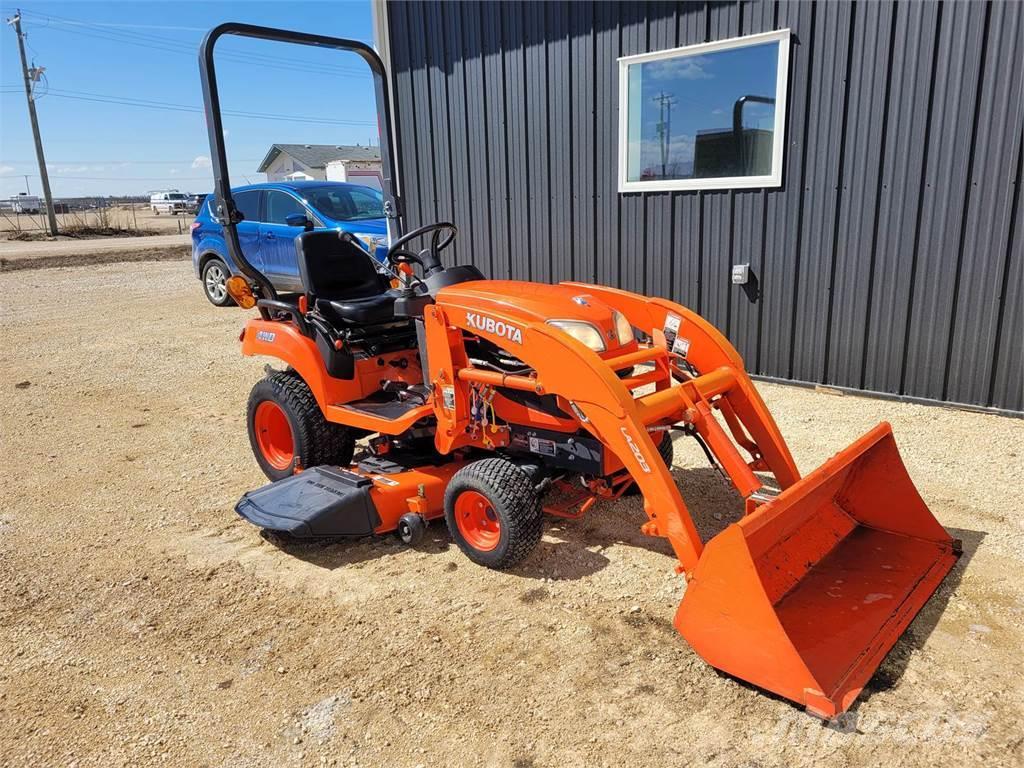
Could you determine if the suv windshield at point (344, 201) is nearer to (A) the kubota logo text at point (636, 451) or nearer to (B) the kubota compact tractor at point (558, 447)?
(B) the kubota compact tractor at point (558, 447)

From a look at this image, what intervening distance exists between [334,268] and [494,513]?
1.84 metres

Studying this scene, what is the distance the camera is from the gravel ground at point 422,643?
2357 millimetres

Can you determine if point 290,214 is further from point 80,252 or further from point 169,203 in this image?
point 169,203

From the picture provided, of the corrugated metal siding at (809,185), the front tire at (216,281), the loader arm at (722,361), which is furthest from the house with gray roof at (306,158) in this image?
the loader arm at (722,361)

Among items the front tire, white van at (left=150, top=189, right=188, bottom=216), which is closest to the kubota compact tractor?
the front tire

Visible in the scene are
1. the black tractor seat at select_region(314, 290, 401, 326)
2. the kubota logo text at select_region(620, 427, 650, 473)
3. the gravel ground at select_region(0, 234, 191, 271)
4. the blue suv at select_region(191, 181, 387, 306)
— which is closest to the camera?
the kubota logo text at select_region(620, 427, 650, 473)

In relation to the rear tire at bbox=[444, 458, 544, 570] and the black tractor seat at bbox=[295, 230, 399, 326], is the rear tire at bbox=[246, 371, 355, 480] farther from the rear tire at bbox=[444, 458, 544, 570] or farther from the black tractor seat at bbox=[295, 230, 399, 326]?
the rear tire at bbox=[444, 458, 544, 570]

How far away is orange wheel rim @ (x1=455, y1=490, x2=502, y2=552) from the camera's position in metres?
3.39

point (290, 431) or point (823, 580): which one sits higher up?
point (290, 431)

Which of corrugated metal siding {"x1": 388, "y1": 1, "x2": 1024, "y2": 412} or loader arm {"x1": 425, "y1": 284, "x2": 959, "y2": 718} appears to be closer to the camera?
loader arm {"x1": 425, "y1": 284, "x2": 959, "y2": 718}

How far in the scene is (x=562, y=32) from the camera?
6684 mm

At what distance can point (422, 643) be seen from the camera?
2.90m

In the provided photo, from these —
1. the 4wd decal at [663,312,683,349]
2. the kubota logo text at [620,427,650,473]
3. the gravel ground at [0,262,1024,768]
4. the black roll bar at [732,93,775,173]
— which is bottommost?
the gravel ground at [0,262,1024,768]

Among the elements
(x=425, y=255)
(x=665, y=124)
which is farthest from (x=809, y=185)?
(x=425, y=255)
